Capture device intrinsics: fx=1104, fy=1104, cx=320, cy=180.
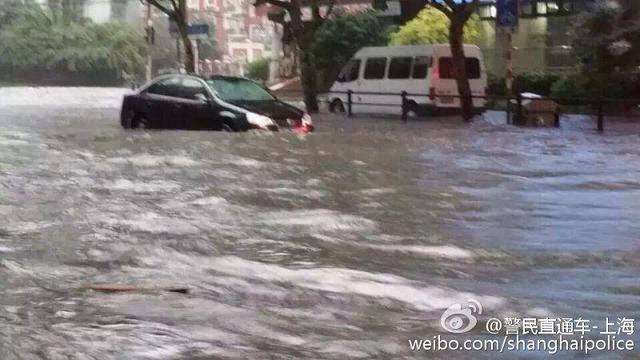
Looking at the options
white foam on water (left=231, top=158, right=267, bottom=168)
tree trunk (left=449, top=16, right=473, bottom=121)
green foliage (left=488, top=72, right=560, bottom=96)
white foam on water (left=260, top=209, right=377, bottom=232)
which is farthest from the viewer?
green foliage (left=488, top=72, right=560, bottom=96)

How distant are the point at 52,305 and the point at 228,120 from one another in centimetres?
1348

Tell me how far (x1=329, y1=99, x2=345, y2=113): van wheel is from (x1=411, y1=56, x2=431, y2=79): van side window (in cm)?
306

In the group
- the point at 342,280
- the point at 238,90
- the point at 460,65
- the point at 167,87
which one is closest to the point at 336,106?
the point at 460,65

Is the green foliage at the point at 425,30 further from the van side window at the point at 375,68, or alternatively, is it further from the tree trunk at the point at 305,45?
the van side window at the point at 375,68

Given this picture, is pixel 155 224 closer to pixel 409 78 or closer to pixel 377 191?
pixel 377 191

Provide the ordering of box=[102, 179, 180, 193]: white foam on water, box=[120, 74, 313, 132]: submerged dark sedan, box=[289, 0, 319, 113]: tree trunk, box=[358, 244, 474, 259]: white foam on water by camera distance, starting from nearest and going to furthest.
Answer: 1. box=[358, 244, 474, 259]: white foam on water
2. box=[102, 179, 180, 193]: white foam on water
3. box=[120, 74, 313, 132]: submerged dark sedan
4. box=[289, 0, 319, 113]: tree trunk

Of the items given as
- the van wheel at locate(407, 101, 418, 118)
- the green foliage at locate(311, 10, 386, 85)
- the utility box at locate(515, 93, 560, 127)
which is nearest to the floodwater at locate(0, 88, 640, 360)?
the utility box at locate(515, 93, 560, 127)

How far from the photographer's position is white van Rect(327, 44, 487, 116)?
2858 centimetres

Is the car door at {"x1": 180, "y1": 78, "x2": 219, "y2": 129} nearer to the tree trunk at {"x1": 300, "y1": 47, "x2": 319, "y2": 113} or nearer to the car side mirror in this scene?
the car side mirror

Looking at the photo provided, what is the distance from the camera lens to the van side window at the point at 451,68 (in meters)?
28.7

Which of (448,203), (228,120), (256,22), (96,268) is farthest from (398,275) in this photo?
(256,22)

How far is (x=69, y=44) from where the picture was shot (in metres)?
61.4

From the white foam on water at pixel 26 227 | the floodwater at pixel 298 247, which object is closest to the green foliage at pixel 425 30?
the floodwater at pixel 298 247

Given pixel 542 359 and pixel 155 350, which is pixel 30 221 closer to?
pixel 155 350
